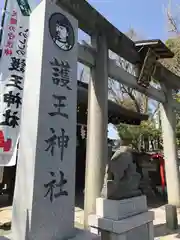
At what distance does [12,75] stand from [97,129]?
76.3 inches

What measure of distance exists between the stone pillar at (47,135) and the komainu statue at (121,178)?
2.52 feet

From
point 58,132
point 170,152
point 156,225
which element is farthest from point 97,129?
point 170,152

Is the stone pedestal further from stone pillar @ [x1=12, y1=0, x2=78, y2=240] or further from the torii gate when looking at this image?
the torii gate

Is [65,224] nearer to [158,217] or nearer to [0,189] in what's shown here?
[158,217]

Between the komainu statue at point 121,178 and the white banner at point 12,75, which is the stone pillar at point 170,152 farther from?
the white banner at point 12,75

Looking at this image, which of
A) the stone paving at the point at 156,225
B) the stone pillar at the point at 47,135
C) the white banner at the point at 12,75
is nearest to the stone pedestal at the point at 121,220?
the stone pillar at the point at 47,135

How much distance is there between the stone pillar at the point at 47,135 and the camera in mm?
2152

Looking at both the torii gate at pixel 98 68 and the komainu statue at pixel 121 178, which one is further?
the torii gate at pixel 98 68

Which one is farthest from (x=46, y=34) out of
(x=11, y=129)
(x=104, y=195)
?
(x=104, y=195)

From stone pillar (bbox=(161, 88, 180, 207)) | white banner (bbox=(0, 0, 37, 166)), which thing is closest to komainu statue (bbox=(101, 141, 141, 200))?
white banner (bbox=(0, 0, 37, 166))

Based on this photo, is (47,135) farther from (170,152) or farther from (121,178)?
(170,152)

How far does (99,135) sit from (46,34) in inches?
82.7

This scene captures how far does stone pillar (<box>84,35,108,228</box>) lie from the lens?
384 centimetres

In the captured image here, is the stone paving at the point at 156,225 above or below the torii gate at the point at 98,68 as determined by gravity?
below
